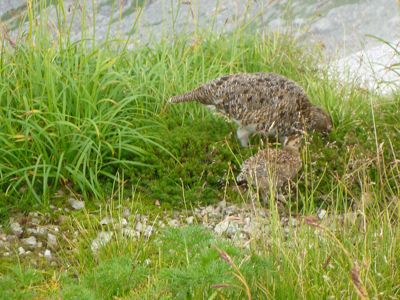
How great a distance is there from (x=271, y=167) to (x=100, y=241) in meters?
1.39

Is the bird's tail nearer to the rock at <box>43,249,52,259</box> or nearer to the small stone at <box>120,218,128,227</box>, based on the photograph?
the small stone at <box>120,218,128,227</box>

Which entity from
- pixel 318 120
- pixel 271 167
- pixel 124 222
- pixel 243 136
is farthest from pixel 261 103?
pixel 124 222

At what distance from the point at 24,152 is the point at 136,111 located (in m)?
1.17

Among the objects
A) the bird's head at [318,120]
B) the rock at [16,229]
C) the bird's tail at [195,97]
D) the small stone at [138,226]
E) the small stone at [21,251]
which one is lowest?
the small stone at [138,226]

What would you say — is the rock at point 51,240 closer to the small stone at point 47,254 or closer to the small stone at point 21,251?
the small stone at point 47,254

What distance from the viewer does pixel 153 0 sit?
1209cm

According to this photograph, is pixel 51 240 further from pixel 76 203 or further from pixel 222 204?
pixel 222 204

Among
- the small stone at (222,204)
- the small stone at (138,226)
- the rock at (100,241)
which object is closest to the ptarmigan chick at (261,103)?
the small stone at (222,204)

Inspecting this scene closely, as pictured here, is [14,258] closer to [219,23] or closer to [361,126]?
[361,126]

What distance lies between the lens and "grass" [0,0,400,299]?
417cm

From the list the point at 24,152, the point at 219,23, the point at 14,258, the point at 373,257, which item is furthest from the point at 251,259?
the point at 219,23

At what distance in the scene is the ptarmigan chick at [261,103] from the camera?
6.86 metres

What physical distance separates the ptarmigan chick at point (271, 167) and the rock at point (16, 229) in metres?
1.49

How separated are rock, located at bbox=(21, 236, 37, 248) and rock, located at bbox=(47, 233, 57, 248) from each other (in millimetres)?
90
